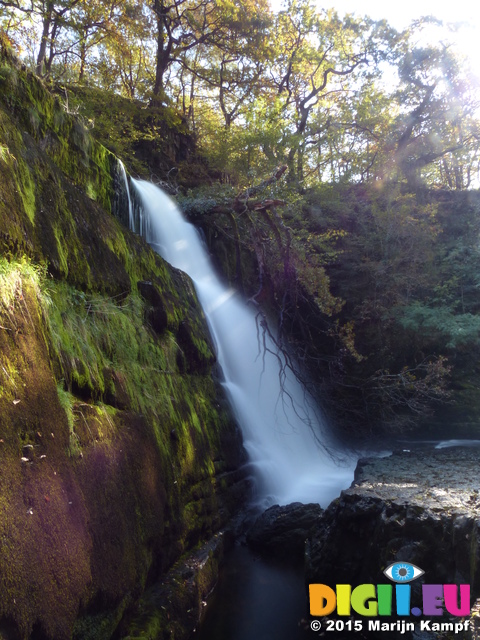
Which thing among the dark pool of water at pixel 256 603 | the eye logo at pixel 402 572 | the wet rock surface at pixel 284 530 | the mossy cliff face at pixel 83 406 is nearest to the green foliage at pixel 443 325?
the wet rock surface at pixel 284 530

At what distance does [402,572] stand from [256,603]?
1711 millimetres

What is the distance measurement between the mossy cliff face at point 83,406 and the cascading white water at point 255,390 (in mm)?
1297

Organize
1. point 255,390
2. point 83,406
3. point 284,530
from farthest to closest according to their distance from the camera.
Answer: point 255,390
point 284,530
point 83,406

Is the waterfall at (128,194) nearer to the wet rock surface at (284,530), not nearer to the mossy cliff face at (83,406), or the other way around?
the mossy cliff face at (83,406)

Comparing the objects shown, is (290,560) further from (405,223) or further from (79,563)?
(405,223)

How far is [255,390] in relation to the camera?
889cm

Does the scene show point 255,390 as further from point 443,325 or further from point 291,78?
point 291,78

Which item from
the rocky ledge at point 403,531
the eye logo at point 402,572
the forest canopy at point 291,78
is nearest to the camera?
the rocky ledge at point 403,531

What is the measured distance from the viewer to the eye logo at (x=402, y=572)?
367 cm

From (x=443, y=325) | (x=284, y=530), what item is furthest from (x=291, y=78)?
(x=284, y=530)

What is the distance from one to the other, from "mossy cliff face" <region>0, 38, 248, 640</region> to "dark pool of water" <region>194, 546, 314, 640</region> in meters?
0.56

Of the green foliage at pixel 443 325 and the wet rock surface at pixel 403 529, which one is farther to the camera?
the green foliage at pixel 443 325

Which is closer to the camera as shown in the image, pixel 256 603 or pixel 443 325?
Result: pixel 256 603

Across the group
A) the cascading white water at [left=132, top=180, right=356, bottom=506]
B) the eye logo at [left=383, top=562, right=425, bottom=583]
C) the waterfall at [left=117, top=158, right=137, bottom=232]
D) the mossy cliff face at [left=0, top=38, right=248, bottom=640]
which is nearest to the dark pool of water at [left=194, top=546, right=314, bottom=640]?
the mossy cliff face at [left=0, top=38, right=248, bottom=640]
